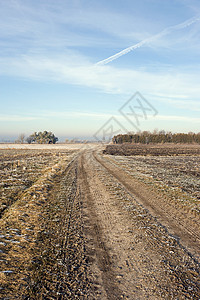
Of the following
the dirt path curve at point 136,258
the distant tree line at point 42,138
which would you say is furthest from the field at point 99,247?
the distant tree line at point 42,138

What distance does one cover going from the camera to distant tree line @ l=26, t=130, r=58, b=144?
147 metres

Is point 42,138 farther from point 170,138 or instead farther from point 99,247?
point 99,247

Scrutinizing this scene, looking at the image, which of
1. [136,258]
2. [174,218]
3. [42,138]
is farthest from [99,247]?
[42,138]

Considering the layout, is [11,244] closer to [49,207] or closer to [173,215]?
[49,207]

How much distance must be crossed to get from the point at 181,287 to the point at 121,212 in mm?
4790

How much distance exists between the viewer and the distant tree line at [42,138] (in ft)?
484

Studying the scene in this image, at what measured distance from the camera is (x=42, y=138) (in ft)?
490

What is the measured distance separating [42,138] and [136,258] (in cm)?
15067

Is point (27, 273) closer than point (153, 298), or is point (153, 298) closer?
point (153, 298)

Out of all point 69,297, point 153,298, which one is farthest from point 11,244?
point 153,298

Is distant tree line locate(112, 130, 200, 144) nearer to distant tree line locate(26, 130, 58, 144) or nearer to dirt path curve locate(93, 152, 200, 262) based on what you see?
distant tree line locate(26, 130, 58, 144)

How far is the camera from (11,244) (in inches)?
233

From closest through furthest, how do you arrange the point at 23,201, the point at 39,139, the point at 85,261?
the point at 85,261 < the point at 23,201 < the point at 39,139

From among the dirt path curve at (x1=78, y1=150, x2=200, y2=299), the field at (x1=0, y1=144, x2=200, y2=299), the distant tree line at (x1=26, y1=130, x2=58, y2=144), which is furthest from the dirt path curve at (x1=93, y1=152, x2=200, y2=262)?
the distant tree line at (x1=26, y1=130, x2=58, y2=144)
